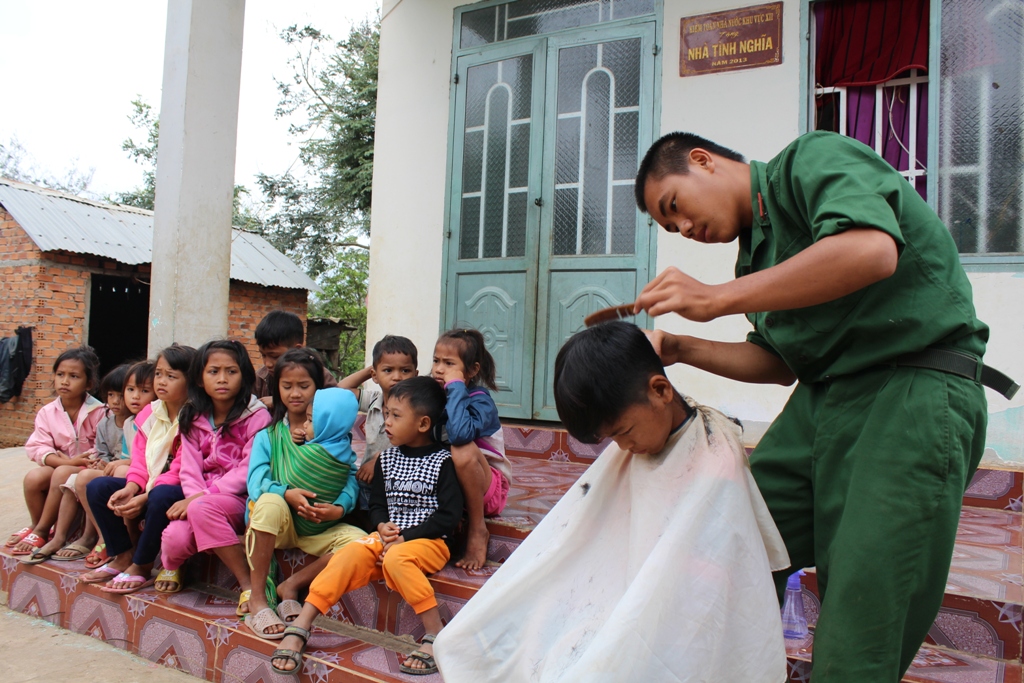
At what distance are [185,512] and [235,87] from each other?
3.17m

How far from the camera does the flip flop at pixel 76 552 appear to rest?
12.3 ft

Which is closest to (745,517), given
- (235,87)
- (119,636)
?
(119,636)

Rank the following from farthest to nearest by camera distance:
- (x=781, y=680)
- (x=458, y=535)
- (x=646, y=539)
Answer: (x=458, y=535), (x=646, y=539), (x=781, y=680)

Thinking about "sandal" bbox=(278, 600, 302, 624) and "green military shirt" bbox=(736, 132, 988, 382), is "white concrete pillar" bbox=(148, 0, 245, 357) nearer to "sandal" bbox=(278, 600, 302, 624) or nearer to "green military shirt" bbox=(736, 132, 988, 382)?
"sandal" bbox=(278, 600, 302, 624)

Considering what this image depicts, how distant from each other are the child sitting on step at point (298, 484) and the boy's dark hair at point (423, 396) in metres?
0.30

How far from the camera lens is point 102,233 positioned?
36.7 feet

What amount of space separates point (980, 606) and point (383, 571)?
194cm

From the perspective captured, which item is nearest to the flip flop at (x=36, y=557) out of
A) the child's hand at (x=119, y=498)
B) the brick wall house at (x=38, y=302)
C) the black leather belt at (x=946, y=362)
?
the child's hand at (x=119, y=498)

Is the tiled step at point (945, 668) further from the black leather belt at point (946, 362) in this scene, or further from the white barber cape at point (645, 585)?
the black leather belt at point (946, 362)

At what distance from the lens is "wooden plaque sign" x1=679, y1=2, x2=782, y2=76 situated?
461cm

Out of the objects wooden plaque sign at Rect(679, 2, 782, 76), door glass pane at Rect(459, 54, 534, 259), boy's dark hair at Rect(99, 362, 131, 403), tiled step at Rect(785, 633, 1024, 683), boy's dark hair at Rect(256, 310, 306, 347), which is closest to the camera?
tiled step at Rect(785, 633, 1024, 683)

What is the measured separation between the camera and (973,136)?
418cm

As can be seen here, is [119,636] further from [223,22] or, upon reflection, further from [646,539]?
[223,22]

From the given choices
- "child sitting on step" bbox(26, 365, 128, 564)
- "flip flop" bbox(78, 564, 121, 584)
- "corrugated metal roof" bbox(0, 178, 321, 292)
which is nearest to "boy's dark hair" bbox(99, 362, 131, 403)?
"child sitting on step" bbox(26, 365, 128, 564)
